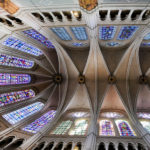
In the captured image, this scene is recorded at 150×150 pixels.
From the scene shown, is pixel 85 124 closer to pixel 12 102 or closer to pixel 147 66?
pixel 12 102

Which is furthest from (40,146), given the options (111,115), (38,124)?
(111,115)

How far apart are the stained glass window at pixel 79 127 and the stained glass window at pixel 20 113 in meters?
4.39

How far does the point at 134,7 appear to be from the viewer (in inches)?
210

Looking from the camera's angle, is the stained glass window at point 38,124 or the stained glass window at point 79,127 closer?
the stained glass window at point 79,127

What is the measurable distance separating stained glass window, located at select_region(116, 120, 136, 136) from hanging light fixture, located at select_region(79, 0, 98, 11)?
8195 millimetres

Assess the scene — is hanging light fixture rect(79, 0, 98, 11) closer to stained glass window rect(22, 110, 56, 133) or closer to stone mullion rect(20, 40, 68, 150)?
stone mullion rect(20, 40, 68, 150)

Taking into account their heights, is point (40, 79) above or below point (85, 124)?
above

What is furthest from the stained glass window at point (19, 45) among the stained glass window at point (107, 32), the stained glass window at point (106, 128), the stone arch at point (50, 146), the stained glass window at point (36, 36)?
the stained glass window at point (106, 128)

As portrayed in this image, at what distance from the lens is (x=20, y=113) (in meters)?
10.1

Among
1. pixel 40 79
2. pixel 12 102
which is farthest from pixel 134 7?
pixel 40 79

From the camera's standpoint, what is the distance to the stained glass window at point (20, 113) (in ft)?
29.8

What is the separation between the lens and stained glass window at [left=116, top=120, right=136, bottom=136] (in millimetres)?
8195

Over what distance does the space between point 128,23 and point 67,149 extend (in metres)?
8.32

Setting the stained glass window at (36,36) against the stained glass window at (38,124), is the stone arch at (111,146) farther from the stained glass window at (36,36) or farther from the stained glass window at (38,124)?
the stained glass window at (36,36)
